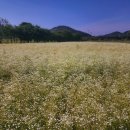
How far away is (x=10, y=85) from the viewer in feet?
48.3

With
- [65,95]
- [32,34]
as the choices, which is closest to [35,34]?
[32,34]

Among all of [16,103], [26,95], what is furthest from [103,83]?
[16,103]

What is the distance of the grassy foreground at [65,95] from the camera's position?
10094 millimetres

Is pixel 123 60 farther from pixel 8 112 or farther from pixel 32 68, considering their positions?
pixel 8 112

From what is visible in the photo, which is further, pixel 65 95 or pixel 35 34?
pixel 35 34

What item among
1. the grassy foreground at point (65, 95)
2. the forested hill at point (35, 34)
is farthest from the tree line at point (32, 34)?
the grassy foreground at point (65, 95)

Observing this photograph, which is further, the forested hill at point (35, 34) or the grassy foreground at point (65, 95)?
the forested hill at point (35, 34)

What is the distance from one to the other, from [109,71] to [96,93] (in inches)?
203

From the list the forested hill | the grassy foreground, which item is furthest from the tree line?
the grassy foreground

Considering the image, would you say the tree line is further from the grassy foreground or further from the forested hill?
the grassy foreground

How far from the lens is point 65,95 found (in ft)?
44.1

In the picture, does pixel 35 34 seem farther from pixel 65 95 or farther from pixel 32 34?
pixel 65 95

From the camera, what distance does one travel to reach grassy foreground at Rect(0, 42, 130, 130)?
397 inches

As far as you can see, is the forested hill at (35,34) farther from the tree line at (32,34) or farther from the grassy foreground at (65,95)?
the grassy foreground at (65,95)
